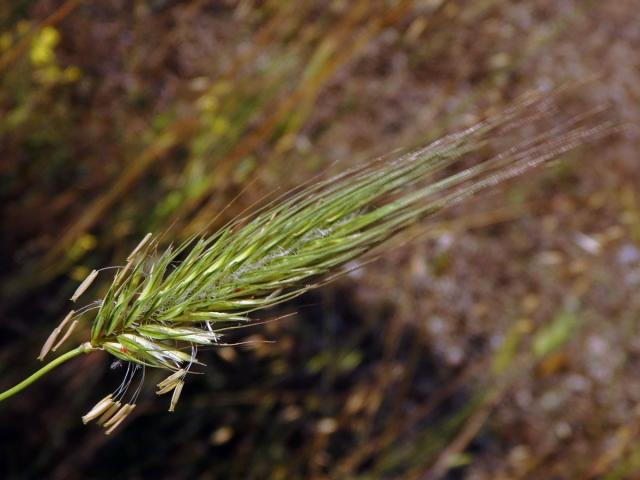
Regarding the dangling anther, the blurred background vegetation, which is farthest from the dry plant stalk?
the blurred background vegetation

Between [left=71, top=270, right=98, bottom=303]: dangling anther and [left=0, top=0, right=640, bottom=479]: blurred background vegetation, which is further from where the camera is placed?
[left=0, top=0, right=640, bottom=479]: blurred background vegetation

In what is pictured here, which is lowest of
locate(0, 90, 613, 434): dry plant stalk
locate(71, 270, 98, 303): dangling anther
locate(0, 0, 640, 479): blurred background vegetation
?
locate(0, 0, 640, 479): blurred background vegetation

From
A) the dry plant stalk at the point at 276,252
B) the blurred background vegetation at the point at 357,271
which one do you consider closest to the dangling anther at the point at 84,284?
the dry plant stalk at the point at 276,252

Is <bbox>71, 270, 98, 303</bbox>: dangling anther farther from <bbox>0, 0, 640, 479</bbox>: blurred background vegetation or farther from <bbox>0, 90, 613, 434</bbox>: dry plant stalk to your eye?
<bbox>0, 0, 640, 479</bbox>: blurred background vegetation

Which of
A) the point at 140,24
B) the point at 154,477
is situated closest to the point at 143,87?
the point at 140,24

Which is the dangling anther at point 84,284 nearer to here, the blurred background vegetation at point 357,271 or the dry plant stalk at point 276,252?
the dry plant stalk at point 276,252

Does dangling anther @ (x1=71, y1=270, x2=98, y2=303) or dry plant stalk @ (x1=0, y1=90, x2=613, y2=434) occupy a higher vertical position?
dangling anther @ (x1=71, y1=270, x2=98, y2=303)

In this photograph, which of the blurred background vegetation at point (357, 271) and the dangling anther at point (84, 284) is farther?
the blurred background vegetation at point (357, 271)
